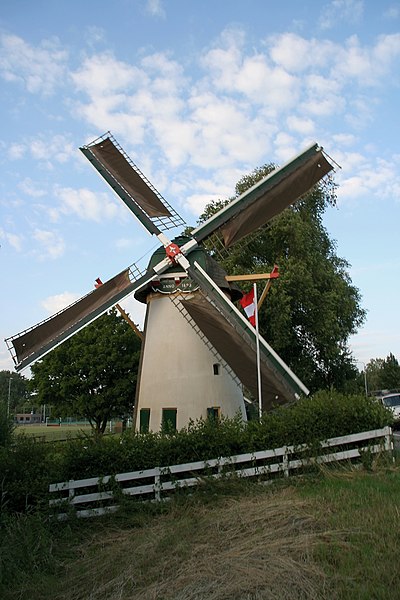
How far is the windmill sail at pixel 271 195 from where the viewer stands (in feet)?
56.9

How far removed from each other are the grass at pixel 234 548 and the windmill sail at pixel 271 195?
1027 centimetres

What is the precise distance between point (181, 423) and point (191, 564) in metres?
9.85

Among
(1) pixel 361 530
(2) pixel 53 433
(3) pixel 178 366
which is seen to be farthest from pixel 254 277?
(2) pixel 53 433

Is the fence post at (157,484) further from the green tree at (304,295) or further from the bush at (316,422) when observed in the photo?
the green tree at (304,295)

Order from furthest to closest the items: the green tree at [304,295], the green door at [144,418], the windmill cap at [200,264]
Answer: the green tree at [304,295] < the windmill cap at [200,264] < the green door at [144,418]

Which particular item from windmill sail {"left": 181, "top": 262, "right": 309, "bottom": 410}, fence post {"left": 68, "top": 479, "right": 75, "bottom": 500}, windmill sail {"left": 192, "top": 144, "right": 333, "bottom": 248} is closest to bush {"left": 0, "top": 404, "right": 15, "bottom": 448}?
fence post {"left": 68, "top": 479, "right": 75, "bottom": 500}

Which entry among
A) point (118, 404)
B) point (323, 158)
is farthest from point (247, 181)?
point (118, 404)

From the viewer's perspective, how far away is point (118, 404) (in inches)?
1211

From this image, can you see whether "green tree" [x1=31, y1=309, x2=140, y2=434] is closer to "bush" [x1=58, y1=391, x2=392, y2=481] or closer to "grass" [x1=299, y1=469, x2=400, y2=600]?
"bush" [x1=58, y1=391, x2=392, y2=481]

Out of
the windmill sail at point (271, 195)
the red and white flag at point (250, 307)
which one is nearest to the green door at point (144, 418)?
the red and white flag at point (250, 307)

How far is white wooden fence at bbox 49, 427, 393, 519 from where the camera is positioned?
8.98 m

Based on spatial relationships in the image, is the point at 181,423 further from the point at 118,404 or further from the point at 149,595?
the point at 118,404

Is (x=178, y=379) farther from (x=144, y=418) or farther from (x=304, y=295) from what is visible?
(x=304, y=295)

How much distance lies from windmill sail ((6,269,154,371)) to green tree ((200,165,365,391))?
27.0 ft
